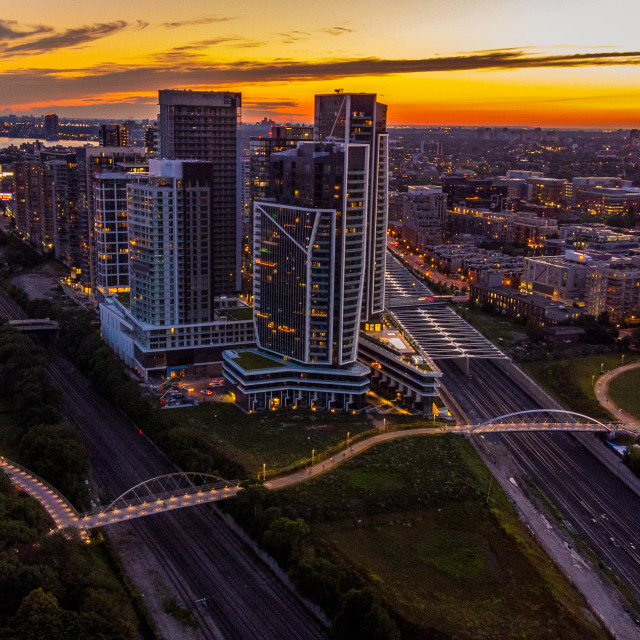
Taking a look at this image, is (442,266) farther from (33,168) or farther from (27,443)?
(27,443)

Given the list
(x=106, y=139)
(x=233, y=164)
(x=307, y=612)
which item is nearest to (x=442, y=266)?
(x=233, y=164)

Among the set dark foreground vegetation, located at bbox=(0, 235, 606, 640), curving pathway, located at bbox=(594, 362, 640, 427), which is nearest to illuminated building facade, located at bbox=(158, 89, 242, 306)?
dark foreground vegetation, located at bbox=(0, 235, 606, 640)

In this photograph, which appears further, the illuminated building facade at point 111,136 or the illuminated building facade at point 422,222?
the illuminated building facade at point 111,136

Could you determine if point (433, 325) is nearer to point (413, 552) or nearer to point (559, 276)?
point (559, 276)

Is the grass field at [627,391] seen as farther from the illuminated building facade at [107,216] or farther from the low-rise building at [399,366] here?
the illuminated building facade at [107,216]

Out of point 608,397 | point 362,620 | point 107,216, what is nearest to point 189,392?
point 107,216

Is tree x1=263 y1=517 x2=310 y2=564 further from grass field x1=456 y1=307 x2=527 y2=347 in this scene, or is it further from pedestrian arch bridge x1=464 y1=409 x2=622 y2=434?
grass field x1=456 y1=307 x2=527 y2=347

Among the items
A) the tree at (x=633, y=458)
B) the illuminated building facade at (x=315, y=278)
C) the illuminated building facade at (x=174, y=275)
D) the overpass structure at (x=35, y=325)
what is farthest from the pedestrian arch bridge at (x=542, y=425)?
the overpass structure at (x=35, y=325)
